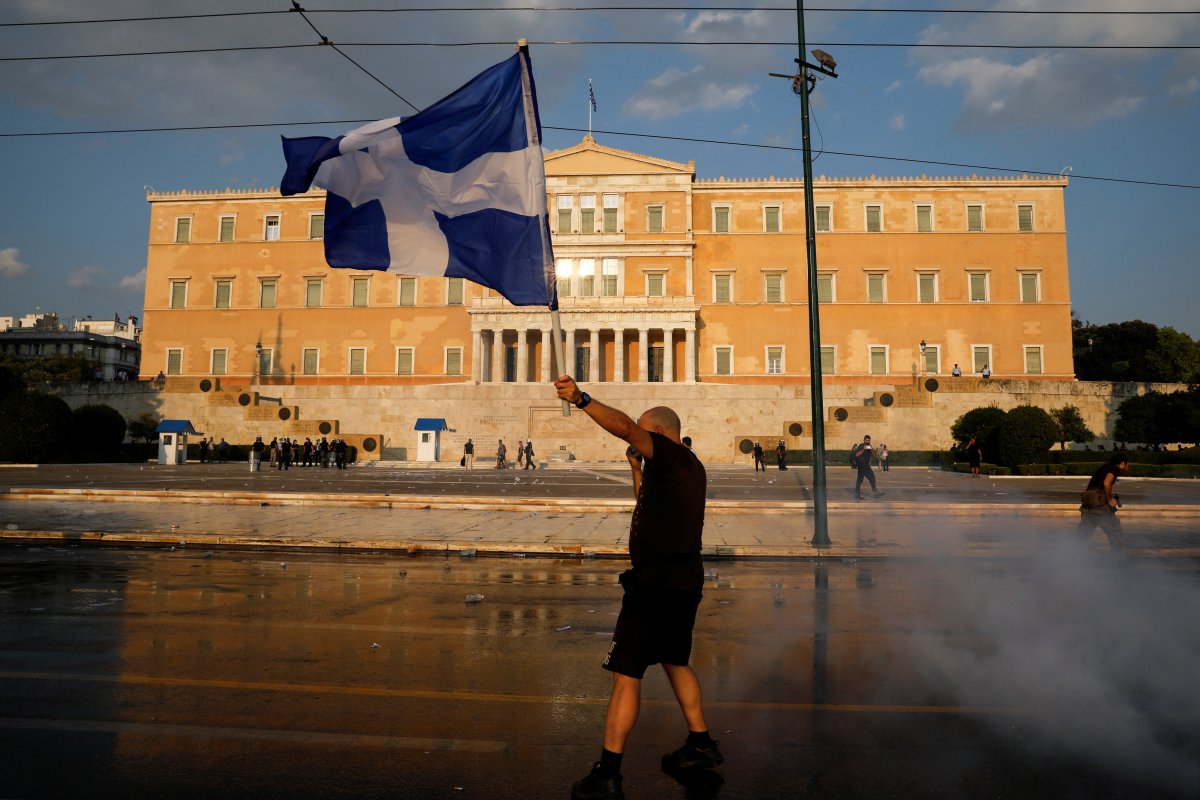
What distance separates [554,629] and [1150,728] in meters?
4.02

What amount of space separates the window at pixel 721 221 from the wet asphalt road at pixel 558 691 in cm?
4436

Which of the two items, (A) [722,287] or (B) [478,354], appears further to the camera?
(A) [722,287]

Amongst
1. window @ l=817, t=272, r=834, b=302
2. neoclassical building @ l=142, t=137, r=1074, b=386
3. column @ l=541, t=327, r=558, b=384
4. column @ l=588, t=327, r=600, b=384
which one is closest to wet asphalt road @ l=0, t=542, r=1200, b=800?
neoclassical building @ l=142, t=137, r=1074, b=386

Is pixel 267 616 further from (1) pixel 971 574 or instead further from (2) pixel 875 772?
(1) pixel 971 574

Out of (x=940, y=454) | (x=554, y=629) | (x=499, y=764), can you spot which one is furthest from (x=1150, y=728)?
(x=940, y=454)

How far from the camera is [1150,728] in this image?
405 centimetres

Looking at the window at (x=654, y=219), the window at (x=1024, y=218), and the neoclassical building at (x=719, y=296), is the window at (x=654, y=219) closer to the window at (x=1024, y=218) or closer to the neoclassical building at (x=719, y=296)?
the neoclassical building at (x=719, y=296)

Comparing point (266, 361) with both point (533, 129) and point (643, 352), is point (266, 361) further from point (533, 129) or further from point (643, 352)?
point (533, 129)

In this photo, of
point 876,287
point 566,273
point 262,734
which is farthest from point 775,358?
point 262,734

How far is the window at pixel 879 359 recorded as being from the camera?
48.9 metres

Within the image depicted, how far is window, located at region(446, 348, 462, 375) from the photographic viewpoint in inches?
2021

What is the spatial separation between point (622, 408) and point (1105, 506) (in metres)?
32.4

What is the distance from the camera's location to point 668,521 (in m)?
3.63

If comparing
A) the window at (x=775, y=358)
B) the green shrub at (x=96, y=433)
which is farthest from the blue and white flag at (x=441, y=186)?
the window at (x=775, y=358)
